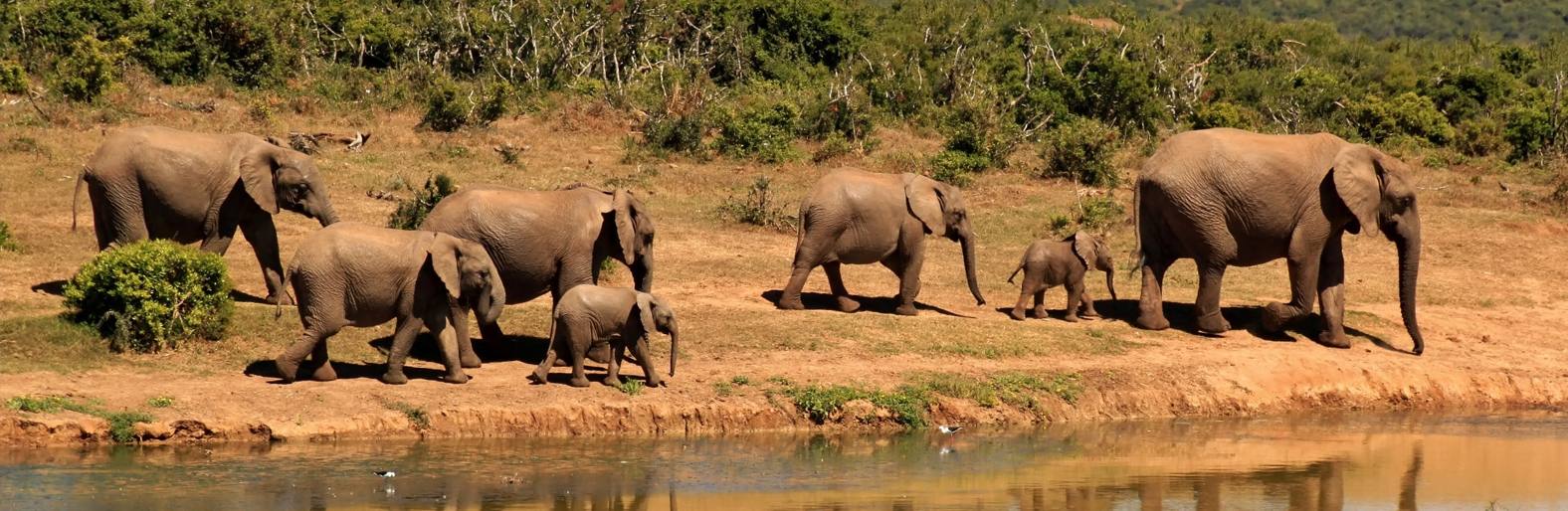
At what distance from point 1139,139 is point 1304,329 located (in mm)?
11810

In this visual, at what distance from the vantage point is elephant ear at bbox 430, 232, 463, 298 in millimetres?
13604

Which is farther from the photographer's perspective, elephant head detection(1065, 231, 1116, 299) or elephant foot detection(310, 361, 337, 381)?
elephant head detection(1065, 231, 1116, 299)

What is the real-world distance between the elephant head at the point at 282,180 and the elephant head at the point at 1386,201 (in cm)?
1005

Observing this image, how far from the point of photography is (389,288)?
44.3 feet


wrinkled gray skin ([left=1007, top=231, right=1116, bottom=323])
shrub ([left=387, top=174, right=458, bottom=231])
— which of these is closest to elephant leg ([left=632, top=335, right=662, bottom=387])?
wrinkled gray skin ([left=1007, top=231, right=1116, bottom=323])

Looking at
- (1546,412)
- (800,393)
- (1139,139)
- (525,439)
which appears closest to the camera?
(525,439)

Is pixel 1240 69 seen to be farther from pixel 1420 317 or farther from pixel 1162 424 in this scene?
pixel 1162 424

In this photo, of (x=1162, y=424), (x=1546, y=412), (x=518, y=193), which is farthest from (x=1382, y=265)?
(x=518, y=193)

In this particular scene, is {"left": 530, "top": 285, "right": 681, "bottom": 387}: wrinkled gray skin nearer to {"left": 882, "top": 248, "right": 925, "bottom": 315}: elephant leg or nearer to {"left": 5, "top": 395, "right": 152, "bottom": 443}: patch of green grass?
{"left": 5, "top": 395, "right": 152, "bottom": 443}: patch of green grass

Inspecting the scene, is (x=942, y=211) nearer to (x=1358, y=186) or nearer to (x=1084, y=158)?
(x=1358, y=186)

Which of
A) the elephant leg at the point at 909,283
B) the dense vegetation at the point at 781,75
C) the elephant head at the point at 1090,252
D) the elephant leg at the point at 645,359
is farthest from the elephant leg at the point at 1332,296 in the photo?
the dense vegetation at the point at 781,75

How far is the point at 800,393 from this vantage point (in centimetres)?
1449

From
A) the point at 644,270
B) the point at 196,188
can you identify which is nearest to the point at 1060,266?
the point at 644,270

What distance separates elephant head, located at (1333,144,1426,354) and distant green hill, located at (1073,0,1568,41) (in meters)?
67.7
